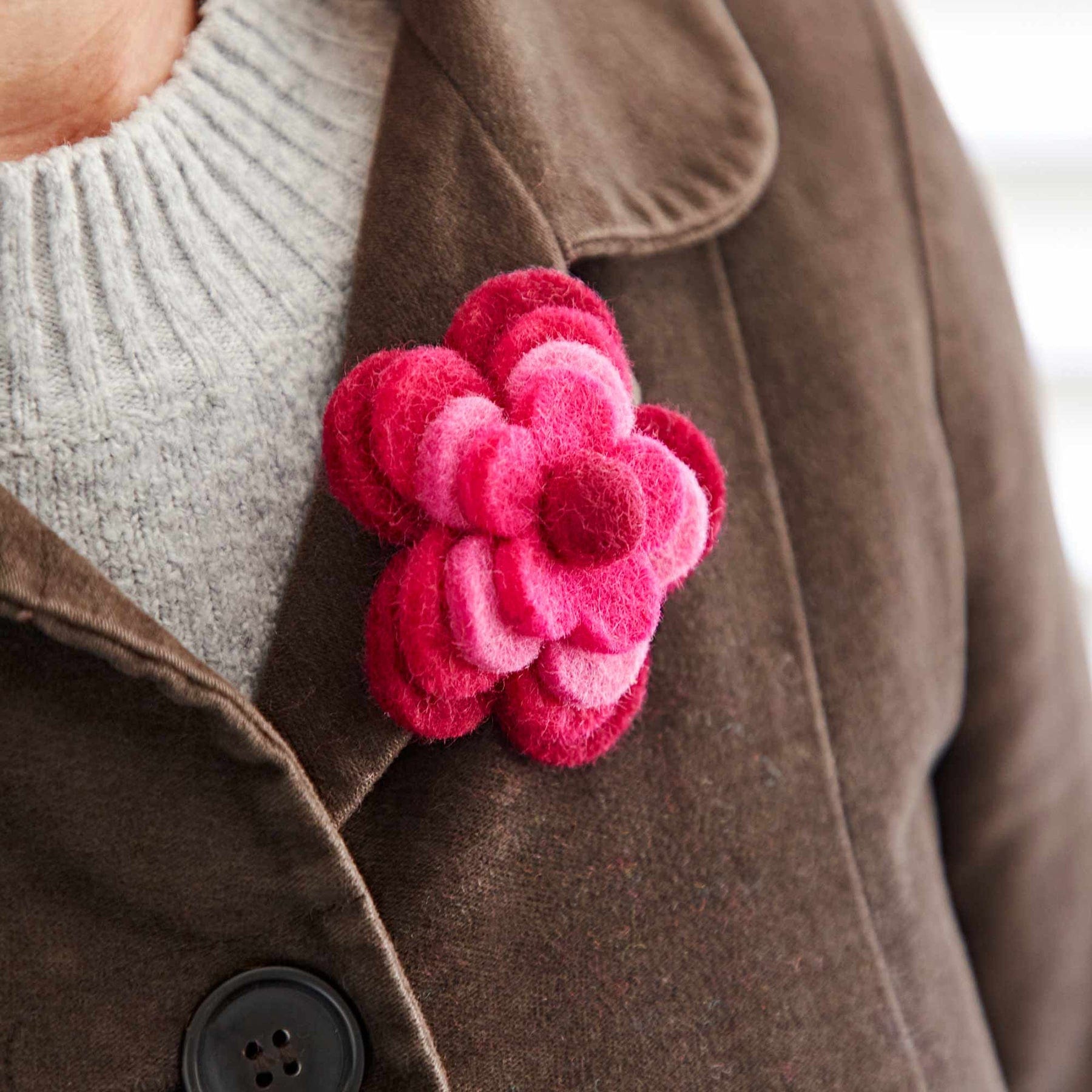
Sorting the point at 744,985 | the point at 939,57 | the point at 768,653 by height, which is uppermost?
the point at 939,57

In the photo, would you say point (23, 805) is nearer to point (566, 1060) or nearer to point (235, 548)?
point (235, 548)

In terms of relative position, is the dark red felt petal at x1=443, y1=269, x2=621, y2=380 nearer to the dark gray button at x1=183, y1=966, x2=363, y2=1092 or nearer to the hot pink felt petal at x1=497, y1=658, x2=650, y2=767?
the hot pink felt petal at x1=497, y1=658, x2=650, y2=767

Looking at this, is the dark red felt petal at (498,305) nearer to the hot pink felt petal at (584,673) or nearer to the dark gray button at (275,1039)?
the hot pink felt petal at (584,673)

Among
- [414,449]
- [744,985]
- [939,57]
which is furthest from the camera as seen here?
[939,57]

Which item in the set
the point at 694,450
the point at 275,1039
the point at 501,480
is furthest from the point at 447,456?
the point at 275,1039

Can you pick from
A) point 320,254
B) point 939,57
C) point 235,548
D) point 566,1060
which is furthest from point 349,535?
point 939,57

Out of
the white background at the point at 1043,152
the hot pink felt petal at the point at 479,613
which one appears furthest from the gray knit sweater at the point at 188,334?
the white background at the point at 1043,152

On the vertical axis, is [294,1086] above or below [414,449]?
below
